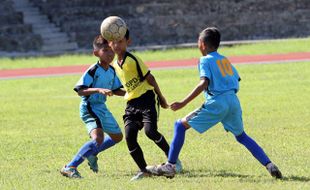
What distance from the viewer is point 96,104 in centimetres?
959

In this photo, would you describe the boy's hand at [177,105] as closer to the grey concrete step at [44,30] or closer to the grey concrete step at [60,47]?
the grey concrete step at [60,47]

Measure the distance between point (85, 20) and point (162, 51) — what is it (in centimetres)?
618

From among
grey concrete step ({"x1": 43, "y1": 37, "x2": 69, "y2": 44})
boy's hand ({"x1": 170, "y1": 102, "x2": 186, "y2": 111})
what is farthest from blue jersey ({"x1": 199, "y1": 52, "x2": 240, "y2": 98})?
grey concrete step ({"x1": 43, "y1": 37, "x2": 69, "y2": 44})

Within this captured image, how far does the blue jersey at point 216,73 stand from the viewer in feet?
28.5

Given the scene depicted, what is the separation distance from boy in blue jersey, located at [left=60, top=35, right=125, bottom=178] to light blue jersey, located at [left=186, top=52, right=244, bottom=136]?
1.04 metres

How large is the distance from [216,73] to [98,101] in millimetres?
1559

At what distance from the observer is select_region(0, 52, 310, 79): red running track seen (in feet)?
82.7

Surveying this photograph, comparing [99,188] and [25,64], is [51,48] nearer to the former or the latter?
[25,64]

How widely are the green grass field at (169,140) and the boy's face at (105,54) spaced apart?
1265 mm

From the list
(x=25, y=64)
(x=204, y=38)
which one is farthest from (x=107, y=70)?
(x=25, y=64)

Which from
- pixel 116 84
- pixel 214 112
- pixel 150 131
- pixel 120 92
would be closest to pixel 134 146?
pixel 150 131

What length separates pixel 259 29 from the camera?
120 feet

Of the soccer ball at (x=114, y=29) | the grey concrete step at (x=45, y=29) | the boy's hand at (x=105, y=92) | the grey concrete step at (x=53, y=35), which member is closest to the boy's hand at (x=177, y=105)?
the boy's hand at (x=105, y=92)

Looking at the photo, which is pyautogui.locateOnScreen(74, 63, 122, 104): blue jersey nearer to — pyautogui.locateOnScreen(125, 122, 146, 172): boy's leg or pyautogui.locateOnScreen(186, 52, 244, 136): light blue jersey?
pyautogui.locateOnScreen(125, 122, 146, 172): boy's leg
